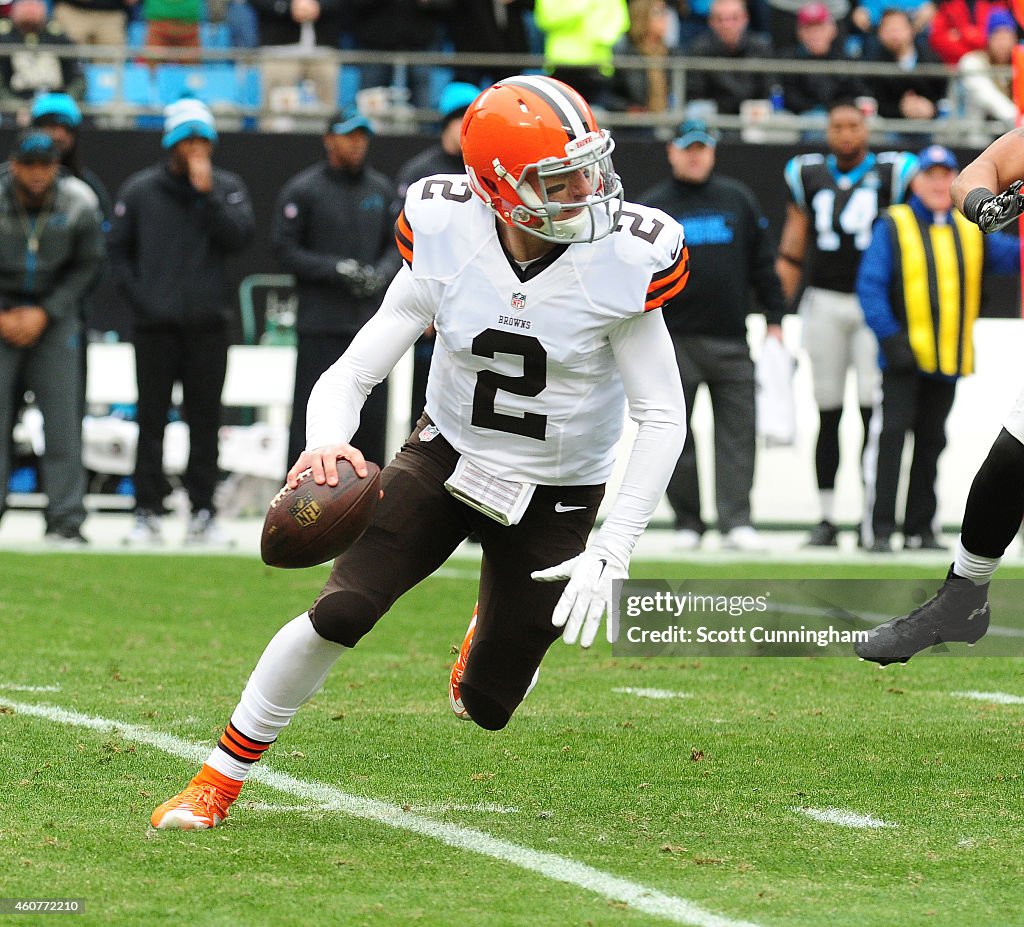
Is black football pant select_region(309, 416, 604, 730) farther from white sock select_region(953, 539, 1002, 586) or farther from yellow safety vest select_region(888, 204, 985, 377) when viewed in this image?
yellow safety vest select_region(888, 204, 985, 377)

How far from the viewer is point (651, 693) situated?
522 cm

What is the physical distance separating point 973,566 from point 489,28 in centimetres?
928

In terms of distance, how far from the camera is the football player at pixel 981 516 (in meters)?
4.14

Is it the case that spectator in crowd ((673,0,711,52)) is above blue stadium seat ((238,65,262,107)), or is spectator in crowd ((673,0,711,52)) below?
above

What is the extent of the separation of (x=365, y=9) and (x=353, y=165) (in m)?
4.84

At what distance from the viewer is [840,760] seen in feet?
Result: 13.9

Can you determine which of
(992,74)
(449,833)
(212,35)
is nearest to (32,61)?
(212,35)

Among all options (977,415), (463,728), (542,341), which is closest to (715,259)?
(977,415)

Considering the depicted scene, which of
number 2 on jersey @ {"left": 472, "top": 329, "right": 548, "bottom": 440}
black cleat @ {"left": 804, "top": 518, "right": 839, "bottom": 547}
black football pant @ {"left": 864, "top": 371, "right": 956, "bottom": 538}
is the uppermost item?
number 2 on jersey @ {"left": 472, "top": 329, "right": 548, "bottom": 440}

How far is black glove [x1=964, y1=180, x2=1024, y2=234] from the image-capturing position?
4.00 metres

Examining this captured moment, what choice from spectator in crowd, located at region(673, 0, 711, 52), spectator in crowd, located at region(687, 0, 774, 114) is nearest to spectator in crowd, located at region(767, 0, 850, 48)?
spectator in crowd, located at region(673, 0, 711, 52)

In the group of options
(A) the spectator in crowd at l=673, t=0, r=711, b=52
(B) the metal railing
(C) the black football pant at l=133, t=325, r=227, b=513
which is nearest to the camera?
(C) the black football pant at l=133, t=325, r=227, b=513

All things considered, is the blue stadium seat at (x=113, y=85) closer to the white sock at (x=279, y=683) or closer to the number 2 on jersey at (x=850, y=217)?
the number 2 on jersey at (x=850, y=217)

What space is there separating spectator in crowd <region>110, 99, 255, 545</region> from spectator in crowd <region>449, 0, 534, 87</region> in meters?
4.70
